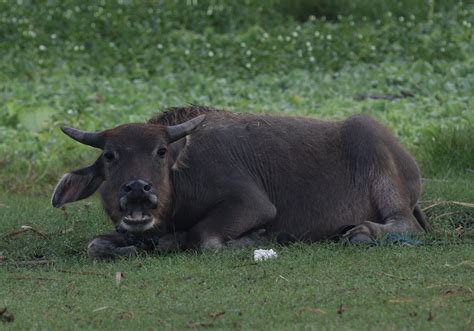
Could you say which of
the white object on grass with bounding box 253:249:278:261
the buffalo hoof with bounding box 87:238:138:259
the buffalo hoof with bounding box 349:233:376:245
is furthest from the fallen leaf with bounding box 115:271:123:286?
the buffalo hoof with bounding box 349:233:376:245

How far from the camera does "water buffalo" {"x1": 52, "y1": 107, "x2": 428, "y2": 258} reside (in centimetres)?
738

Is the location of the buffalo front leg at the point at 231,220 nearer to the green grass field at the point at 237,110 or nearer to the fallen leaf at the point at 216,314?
the green grass field at the point at 237,110

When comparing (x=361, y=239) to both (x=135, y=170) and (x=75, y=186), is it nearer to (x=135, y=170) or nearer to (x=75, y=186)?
(x=135, y=170)

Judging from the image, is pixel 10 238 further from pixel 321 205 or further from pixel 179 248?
pixel 321 205

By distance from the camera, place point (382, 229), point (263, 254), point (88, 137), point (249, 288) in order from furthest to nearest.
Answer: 1. point (382, 229)
2. point (88, 137)
3. point (263, 254)
4. point (249, 288)

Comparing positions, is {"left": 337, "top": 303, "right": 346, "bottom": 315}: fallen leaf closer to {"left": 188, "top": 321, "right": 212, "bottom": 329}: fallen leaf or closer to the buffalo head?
{"left": 188, "top": 321, "right": 212, "bottom": 329}: fallen leaf

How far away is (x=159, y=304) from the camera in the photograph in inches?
231

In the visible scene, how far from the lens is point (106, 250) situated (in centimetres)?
739

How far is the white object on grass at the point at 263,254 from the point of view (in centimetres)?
693

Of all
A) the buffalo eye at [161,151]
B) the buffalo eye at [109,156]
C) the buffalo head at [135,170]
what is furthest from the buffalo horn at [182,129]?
the buffalo eye at [109,156]

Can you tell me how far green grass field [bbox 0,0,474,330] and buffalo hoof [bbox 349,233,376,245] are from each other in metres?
0.15

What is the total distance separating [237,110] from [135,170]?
595cm

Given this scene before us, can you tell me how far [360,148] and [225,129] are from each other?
921 millimetres

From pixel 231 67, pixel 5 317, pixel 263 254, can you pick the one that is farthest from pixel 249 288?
pixel 231 67
